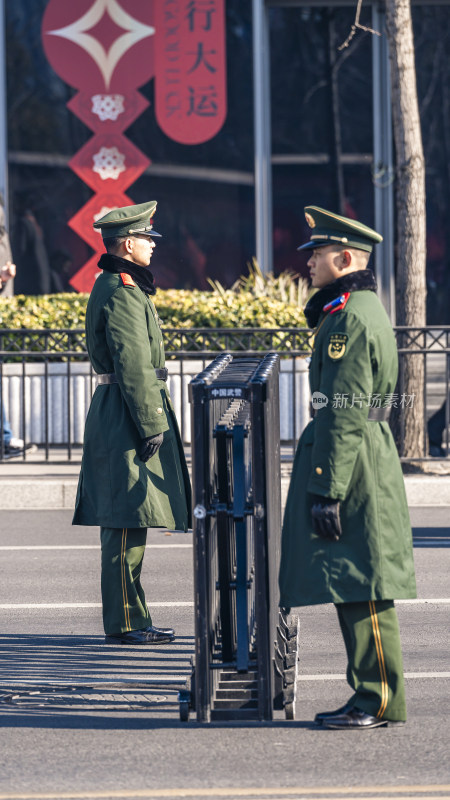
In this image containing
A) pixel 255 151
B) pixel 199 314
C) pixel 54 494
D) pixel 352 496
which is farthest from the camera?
pixel 255 151

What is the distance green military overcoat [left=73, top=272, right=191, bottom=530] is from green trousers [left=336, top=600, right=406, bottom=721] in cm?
171

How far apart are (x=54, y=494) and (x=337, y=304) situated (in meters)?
6.46

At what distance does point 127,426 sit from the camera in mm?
6594

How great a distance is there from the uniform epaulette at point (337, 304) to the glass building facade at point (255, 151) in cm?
1317

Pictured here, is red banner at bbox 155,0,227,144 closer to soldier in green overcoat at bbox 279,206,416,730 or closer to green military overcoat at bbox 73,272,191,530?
green military overcoat at bbox 73,272,191,530

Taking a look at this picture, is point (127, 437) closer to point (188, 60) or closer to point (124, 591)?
point (124, 591)

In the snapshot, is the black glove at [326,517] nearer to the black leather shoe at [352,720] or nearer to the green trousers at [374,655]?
the green trousers at [374,655]

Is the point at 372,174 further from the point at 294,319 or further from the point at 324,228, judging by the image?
the point at 324,228

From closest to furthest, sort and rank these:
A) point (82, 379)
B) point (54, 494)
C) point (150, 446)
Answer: point (150, 446) < point (54, 494) < point (82, 379)

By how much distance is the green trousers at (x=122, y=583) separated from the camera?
656 cm

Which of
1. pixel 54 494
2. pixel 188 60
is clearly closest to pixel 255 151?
pixel 188 60

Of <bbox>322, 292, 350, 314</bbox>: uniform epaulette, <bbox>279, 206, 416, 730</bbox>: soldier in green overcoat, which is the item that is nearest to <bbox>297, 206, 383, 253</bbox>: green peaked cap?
<bbox>279, 206, 416, 730</bbox>: soldier in green overcoat

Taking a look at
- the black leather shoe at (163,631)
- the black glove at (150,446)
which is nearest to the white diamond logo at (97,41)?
the black glove at (150,446)

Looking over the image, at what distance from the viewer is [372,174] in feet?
61.2
